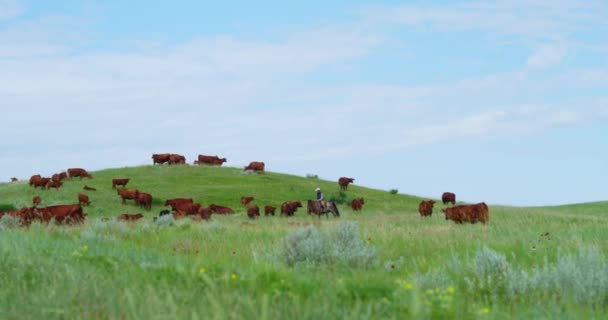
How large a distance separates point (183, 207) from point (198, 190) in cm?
1303

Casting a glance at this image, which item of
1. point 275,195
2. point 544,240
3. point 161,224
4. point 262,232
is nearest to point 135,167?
point 275,195

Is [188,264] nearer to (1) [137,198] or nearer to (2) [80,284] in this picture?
(2) [80,284]

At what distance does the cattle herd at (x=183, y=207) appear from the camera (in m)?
23.4

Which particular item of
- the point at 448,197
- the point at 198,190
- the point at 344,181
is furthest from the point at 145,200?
the point at 448,197

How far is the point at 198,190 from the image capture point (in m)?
46.8

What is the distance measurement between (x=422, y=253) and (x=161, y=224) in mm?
10770

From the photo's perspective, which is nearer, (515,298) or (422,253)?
(515,298)

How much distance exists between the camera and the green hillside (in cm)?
4212

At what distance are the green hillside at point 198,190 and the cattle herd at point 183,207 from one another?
0.60 m

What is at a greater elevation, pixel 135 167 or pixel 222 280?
pixel 135 167

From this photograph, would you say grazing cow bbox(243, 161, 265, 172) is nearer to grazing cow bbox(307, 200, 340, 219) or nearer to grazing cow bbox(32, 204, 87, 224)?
grazing cow bbox(307, 200, 340, 219)

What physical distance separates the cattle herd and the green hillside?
0.60 m

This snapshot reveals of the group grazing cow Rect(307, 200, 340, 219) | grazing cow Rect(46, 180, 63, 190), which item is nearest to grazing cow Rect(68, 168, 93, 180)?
grazing cow Rect(46, 180, 63, 190)

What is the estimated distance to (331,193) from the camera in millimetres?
50031
